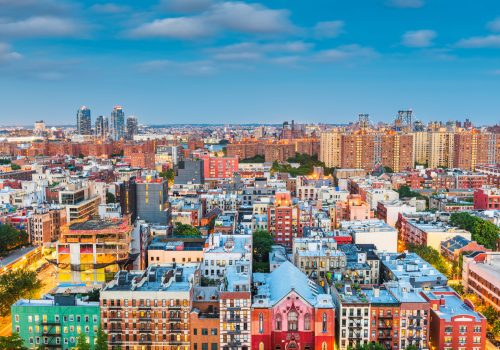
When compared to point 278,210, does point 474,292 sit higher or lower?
lower

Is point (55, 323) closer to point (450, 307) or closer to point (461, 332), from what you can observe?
point (461, 332)

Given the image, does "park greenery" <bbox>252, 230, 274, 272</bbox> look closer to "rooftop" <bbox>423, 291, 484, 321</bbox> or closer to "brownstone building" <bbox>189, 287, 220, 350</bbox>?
"brownstone building" <bbox>189, 287, 220, 350</bbox>

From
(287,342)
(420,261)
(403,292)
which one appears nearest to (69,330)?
(287,342)

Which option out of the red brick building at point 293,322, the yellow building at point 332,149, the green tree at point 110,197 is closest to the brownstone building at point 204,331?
the red brick building at point 293,322

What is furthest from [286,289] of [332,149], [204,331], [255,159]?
[255,159]

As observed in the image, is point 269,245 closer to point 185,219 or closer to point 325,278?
point 325,278

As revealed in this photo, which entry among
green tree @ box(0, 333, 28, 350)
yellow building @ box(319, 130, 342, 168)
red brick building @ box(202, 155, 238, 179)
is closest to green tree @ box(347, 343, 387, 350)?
green tree @ box(0, 333, 28, 350)
